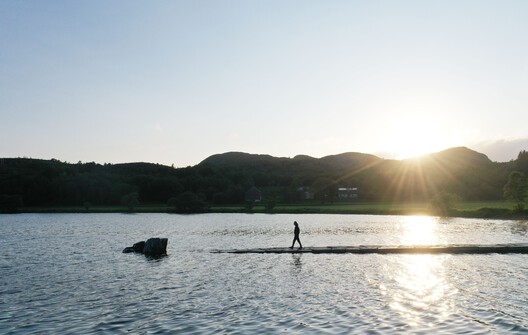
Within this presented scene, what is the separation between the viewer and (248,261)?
42.6 m

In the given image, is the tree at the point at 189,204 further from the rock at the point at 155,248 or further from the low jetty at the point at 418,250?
the low jetty at the point at 418,250

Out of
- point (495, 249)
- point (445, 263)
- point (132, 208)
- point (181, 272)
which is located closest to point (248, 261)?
point (181, 272)

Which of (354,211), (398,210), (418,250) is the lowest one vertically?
(418,250)

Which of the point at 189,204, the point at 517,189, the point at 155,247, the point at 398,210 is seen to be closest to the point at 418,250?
the point at 155,247

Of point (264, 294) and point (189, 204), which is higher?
point (189, 204)

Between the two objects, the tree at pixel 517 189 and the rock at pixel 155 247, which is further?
the tree at pixel 517 189

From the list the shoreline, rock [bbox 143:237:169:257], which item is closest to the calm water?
rock [bbox 143:237:169:257]

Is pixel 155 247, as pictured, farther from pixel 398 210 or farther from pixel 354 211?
pixel 354 211

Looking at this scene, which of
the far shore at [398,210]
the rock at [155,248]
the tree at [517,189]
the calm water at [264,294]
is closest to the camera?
the calm water at [264,294]

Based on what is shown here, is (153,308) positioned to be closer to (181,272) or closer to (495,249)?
(181,272)

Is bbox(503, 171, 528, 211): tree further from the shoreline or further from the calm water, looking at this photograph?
the calm water

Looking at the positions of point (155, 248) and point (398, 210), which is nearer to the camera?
point (155, 248)

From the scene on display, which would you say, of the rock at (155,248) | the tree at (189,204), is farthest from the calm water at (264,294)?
the tree at (189,204)

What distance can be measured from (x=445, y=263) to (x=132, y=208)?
159300 millimetres
